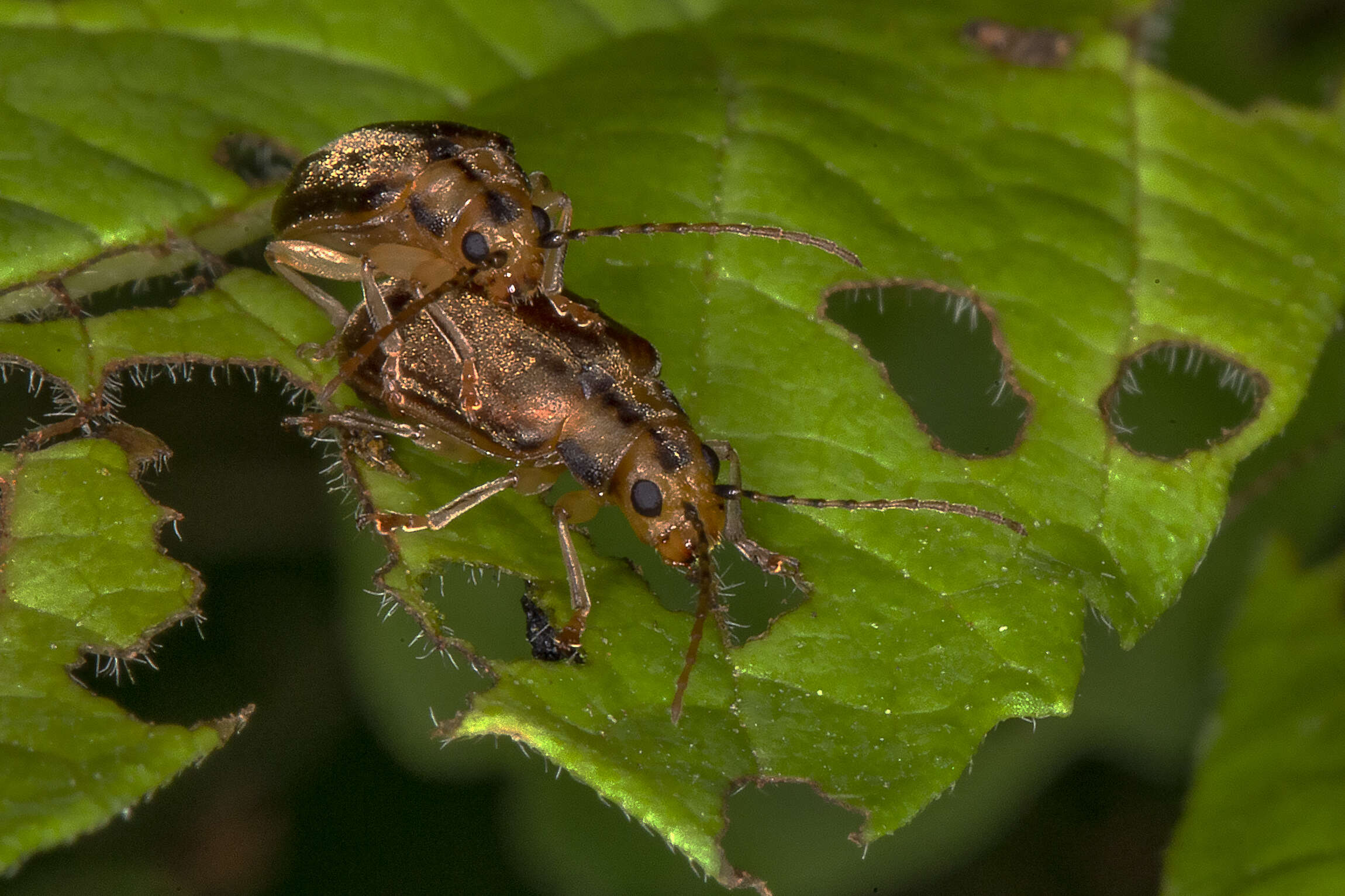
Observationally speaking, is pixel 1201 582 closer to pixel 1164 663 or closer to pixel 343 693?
pixel 1164 663


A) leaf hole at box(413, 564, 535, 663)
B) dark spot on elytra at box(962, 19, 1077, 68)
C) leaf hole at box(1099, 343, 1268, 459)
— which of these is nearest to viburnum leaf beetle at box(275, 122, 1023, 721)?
leaf hole at box(413, 564, 535, 663)

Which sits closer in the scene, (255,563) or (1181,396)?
(1181,396)

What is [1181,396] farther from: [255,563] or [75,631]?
[75,631]

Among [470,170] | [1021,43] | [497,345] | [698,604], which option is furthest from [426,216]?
[1021,43]

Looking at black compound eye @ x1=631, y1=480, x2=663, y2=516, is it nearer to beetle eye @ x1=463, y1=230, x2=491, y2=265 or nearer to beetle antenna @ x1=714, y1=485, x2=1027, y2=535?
beetle antenna @ x1=714, y1=485, x2=1027, y2=535

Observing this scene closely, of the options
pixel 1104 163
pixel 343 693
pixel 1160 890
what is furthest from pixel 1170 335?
pixel 343 693

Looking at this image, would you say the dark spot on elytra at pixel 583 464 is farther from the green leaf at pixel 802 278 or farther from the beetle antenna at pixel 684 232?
the beetle antenna at pixel 684 232

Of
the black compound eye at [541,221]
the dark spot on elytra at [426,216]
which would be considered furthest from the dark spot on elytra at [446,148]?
the black compound eye at [541,221]
